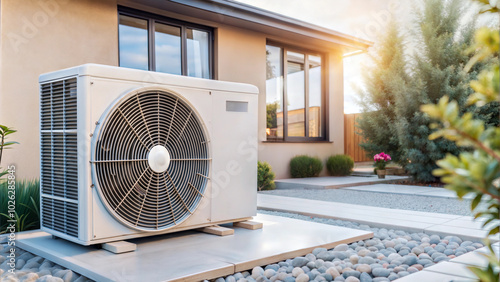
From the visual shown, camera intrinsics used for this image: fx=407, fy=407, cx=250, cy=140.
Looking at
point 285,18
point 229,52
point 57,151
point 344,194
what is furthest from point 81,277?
point 285,18

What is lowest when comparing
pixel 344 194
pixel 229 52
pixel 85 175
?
pixel 344 194

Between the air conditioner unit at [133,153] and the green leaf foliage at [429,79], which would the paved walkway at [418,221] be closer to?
the air conditioner unit at [133,153]

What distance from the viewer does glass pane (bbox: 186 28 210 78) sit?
5.97m

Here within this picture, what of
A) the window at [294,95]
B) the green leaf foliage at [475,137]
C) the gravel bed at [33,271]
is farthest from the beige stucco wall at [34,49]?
the green leaf foliage at [475,137]

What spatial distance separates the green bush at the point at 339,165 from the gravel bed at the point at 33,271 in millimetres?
6119

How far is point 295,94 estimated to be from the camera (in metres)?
7.51

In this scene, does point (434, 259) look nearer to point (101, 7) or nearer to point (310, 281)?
point (310, 281)

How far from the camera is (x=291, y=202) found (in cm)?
412

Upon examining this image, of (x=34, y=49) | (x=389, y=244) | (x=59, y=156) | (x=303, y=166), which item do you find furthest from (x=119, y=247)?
(x=303, y=166)

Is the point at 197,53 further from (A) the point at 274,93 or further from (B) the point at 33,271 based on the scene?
(B) the point at 33,271

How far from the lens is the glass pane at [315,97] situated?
7.82 metres

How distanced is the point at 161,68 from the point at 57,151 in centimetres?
365

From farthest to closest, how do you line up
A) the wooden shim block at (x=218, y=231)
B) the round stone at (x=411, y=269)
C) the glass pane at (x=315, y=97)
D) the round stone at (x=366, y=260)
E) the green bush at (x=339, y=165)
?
the glass pane at (x=315, y=97)
the green bush at (x=339, y=165)
the wooden shim block at (x=218, y=231)
the round stone at (x=366, y=260)
the round stone at (x=411, y=269)

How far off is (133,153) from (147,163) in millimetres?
88
